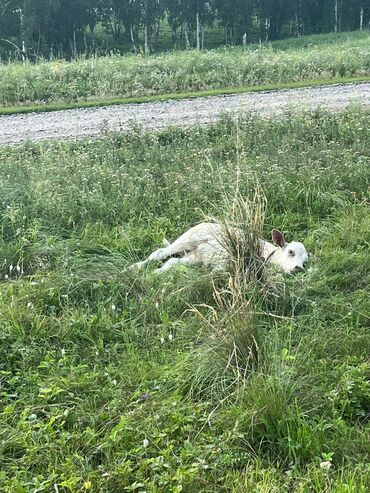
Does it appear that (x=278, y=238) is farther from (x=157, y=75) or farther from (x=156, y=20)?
(x=156, y=20)

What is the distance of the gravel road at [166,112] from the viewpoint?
12.1 meters

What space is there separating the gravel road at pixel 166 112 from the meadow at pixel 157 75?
5.47 feet

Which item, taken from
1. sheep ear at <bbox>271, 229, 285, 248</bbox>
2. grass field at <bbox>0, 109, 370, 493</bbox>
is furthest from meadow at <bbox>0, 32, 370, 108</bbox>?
sheep ear at <bbox>271, 229, 285, 248</bbox>

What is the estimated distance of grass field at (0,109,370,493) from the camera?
332 cm

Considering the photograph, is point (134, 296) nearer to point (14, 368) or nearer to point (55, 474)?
point (14, 368)

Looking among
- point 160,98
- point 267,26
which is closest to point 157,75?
point 160,98

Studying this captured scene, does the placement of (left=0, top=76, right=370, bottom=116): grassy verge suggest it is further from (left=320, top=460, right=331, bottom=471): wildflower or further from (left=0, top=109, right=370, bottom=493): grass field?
(left=320, top=460, right=331, bottom=471): wildflower

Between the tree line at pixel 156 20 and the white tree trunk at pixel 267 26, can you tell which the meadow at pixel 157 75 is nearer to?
the tree line at pixel 156 20

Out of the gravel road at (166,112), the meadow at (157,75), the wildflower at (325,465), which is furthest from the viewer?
the meadow at (157,75)

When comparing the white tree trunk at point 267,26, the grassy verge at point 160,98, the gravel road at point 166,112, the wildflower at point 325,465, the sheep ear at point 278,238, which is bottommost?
the wildflower at point 325,465

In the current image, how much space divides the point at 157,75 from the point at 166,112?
4964 mm

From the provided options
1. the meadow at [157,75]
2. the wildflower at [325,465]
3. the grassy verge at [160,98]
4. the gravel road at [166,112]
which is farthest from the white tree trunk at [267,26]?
the wildflower at [325,465]

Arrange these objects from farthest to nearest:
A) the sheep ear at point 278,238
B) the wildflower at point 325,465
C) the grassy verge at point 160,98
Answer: the grassy verge at point 160,98
the sheep ear at point 278,238
the wildflower at point 325,465

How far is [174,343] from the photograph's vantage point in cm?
453
